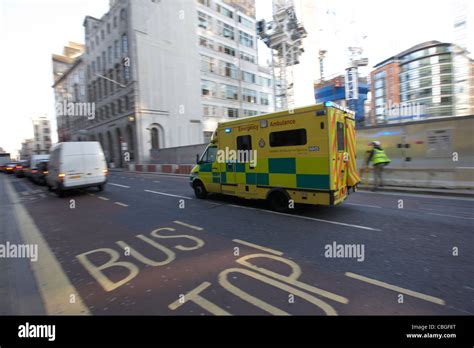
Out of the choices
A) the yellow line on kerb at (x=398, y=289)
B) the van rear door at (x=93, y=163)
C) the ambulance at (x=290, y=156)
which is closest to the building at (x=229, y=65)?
the van rear door at (x=93, y=163)

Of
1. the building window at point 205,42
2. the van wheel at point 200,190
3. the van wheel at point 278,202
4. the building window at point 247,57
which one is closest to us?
the van wheel at point 278,202

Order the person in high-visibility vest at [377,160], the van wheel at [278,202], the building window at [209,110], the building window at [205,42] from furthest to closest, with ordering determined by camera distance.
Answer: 1. the building window at [209,110]
2. the building window at [205,42]
3. the person in high-visibility vest at [377,160]
4. the van wheel at [278,202]

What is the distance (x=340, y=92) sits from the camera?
36781mm

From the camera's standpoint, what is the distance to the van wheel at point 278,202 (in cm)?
748

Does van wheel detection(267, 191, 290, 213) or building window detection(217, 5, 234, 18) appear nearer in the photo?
van wheel detection(267, 191, 290, 213)

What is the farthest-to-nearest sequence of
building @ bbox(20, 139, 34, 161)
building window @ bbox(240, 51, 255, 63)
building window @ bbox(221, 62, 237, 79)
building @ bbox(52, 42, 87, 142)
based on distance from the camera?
building @ bbox(20, 139, 34, 161) → building @ bbox(52, 42, 87, 142) → building window @ bbox(240, 51, 255, 63) → building window @ bbox(221, 62, 237, 79)

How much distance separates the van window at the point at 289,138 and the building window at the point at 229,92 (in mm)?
40256

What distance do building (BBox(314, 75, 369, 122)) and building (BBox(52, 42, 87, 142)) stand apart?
152 feet

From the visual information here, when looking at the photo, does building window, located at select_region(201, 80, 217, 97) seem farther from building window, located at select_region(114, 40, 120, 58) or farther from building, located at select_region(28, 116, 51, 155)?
building, located at select_region(28, 116, 51, 155)

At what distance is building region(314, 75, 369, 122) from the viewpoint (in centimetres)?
3453

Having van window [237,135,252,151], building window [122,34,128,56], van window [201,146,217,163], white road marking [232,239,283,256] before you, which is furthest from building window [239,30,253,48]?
white road marking [232,239,283,256]

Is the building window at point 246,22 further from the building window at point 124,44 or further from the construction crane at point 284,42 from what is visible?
the building window at point 124,44

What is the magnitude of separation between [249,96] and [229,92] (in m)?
5.88
